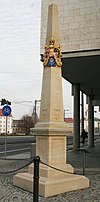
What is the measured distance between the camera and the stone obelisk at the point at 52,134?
7.71 m

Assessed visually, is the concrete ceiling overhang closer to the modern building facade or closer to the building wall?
the modern building facade

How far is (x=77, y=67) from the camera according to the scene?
56.5 ft

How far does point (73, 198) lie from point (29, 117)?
325 ft

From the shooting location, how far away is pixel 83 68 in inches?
698

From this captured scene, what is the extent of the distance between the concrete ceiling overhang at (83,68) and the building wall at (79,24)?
0.30 m

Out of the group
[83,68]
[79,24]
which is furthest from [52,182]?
[83,68]

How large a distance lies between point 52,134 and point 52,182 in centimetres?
125

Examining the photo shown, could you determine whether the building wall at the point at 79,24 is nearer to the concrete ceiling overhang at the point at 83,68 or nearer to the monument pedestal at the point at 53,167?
the concrete ceiling overhang at the point at 83,68

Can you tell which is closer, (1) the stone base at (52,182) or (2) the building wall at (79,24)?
(1) the stone base at (52,182)

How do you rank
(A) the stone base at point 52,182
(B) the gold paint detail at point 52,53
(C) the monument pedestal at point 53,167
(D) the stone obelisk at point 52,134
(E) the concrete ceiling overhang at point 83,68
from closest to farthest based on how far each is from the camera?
1. (A) the stone base at point 52,182
2. (C) the monument pedestal at point 53,167
3. (D) the stone obelisk at point 52,134
4. (B) the gold paint detail at point 52,53
5. (E) the concrete ceiling overhang at point 83,68

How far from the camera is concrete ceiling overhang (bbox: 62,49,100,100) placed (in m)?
14.0

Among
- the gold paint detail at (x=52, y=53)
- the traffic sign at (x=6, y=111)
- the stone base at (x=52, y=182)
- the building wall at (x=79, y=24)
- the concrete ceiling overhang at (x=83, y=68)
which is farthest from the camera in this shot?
the traffic sign at (x=6, y=111)

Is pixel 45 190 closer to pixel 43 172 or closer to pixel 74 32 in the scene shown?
pixel 43 172

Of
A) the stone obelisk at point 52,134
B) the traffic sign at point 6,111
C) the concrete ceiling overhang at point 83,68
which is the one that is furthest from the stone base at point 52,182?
the traffic sign at point 6,111
